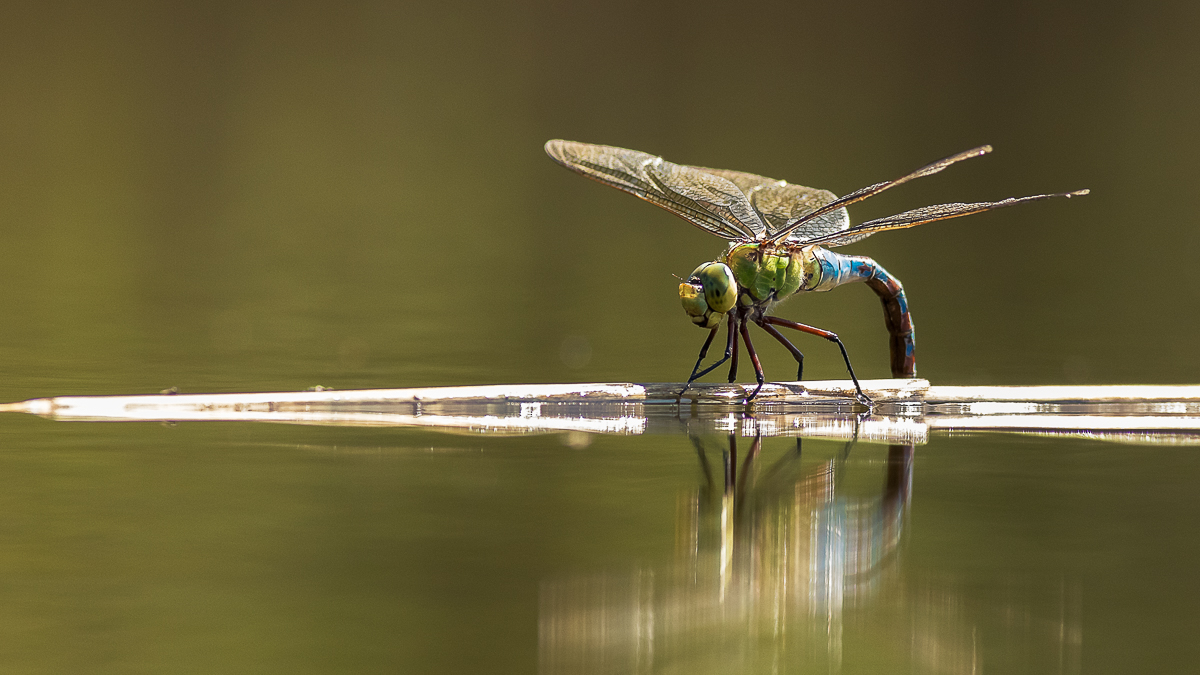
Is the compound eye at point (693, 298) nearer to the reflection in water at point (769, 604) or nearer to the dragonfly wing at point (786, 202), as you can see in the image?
the dragonfly wing at point (786, 202)

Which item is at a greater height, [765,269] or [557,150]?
[557,150]

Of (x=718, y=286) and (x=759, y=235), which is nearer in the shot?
(x=718, y=286)

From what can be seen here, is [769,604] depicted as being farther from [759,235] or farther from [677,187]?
[677,187]

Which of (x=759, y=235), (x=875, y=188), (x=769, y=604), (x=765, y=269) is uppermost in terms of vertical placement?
(x=875, y=188)

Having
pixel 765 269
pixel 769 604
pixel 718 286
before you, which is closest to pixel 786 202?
pixel 765 269

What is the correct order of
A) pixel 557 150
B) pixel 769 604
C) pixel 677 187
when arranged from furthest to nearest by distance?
pixel 557 150, pixel 677 187, pixel 769 604

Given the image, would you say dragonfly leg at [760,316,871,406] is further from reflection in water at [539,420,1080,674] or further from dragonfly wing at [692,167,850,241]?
reflection in water at [539,420,1080,674]
